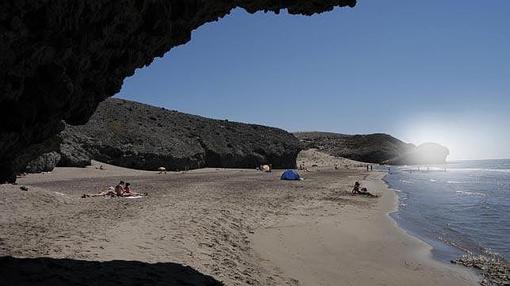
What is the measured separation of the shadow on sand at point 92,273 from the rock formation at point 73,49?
2205 millimetres

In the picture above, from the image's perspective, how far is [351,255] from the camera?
13992 mm

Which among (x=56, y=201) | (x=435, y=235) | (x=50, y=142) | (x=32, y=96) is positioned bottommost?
(x=435, y=235)

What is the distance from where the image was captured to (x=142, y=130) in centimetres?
5750

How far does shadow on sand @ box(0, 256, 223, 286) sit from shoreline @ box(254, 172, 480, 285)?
10.7 feet

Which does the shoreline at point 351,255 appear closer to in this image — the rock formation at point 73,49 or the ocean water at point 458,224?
the ocean water at point 458,224

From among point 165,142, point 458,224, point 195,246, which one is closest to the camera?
point 195,246

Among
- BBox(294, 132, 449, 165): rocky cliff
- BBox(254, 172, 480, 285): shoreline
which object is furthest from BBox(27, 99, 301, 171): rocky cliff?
BBox(294, 132, 449, 165): rocky cliff

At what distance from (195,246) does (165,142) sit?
4716 cm

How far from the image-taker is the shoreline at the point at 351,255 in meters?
11.6

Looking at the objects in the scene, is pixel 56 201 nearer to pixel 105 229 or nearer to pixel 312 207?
pixel 105 229

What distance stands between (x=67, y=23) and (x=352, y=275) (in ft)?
31.9

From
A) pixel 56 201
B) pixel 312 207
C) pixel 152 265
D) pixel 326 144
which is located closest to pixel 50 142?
pixel 152 265

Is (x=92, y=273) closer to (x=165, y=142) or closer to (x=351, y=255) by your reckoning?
(x=351, y=255)

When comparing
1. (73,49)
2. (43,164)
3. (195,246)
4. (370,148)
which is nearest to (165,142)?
(43,164)
